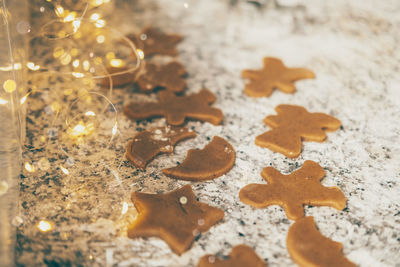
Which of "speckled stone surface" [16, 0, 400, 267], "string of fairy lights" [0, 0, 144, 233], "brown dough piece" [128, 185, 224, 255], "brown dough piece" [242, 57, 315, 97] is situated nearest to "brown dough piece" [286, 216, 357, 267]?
"speckled stone surface" [16, 0, 400, 267]

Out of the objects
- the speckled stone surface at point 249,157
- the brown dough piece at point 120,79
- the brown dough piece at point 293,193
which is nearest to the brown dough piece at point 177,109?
the speckled stone surface at point 249,157

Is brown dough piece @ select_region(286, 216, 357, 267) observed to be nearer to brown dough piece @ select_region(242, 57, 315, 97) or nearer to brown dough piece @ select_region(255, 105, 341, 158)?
brown dough piece @ select_region(255, 105, 341, 158)

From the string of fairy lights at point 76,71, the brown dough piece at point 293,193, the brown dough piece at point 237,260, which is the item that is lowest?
the string of fairy lights at point 76,71

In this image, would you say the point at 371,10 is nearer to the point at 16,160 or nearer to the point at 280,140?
the point at 280,140

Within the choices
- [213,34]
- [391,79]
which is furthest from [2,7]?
[391,79]

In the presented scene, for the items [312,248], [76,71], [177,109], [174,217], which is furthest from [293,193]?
[76,71]

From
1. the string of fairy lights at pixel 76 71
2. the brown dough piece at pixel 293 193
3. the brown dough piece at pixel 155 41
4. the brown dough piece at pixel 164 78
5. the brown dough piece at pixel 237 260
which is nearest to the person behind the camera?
the brown dough piece at pixel 237 260

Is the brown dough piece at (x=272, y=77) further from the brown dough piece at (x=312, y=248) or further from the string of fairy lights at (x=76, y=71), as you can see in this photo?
the brown dough piece at (x=312, y=248)
